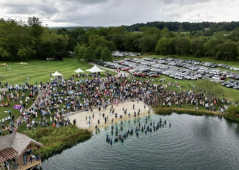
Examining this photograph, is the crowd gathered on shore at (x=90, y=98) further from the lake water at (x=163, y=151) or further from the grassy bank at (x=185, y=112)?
the lake water at (x=163, y=151)

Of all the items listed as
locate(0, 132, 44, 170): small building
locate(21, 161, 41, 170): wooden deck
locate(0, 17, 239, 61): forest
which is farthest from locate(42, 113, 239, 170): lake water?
locate(0, 17, 239, 61): forest

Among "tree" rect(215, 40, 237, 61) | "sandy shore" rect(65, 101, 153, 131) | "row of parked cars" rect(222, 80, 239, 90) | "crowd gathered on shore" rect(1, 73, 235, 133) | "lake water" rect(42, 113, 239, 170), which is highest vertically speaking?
"tree" rect(215, 40, 237, 61)

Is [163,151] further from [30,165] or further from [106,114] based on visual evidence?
[30,165]

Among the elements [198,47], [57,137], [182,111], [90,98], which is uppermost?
[198,47]

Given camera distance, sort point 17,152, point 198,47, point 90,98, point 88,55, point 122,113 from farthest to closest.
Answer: point 198,47
point 88,55
point 90,98
point 122,113
point 17,152

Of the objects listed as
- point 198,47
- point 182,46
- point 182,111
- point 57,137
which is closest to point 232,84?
point 182,111

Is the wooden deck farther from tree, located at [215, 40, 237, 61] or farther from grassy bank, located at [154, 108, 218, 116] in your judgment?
tree, located at [215, 40, 237, 61]

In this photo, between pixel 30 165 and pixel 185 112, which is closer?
pixel 30 165
